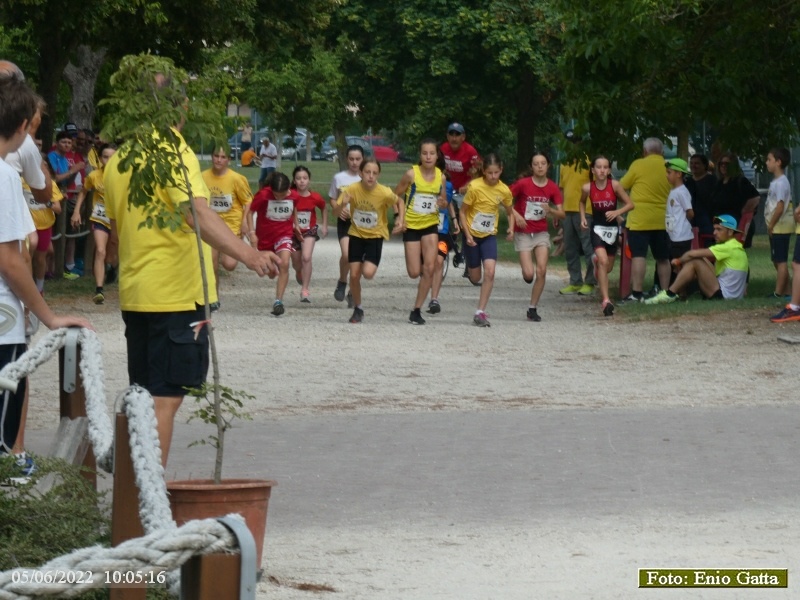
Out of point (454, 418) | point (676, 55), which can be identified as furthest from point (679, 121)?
point (454, 418)

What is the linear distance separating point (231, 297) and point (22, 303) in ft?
45.7

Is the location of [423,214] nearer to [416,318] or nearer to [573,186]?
[416,318]

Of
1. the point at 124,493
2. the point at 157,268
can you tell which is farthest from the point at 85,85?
the point at 124,493

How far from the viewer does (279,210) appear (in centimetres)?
1786

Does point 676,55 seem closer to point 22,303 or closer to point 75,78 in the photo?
point 75,78

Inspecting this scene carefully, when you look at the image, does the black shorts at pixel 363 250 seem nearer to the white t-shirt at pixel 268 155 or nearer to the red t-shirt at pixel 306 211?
the red t-shirt at pixel 306 211

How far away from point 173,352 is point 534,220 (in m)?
10.7

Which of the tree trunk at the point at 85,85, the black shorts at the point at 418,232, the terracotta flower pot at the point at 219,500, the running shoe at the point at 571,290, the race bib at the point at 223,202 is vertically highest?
the tree trunk at the point at 85,85

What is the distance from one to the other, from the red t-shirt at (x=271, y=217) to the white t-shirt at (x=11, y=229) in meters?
11.6

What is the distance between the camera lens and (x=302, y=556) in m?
6.27

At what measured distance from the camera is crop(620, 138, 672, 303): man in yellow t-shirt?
18.7 m

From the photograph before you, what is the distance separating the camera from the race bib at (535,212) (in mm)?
16969

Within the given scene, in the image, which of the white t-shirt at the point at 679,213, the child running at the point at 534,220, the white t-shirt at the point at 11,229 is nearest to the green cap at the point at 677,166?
the white t-shirt at the point at 679,213

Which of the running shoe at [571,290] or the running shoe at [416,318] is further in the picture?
the running shoe at [571,290]
